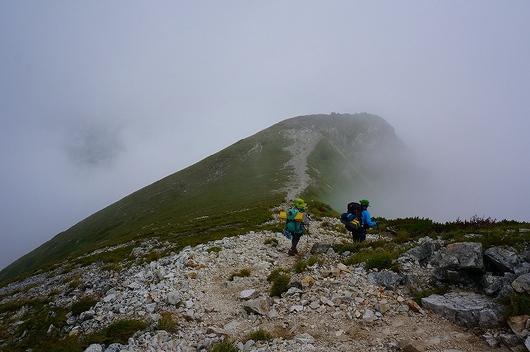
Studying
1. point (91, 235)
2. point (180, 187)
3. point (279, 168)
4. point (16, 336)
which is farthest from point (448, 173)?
point (16, 336)

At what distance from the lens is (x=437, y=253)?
11.4 m

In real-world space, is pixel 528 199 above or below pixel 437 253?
below

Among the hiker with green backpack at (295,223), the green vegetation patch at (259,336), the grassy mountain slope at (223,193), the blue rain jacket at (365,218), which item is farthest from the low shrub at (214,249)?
the grassy mountain slope at (223,193)

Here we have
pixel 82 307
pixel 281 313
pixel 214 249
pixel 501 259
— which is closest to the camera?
pixel 501 259

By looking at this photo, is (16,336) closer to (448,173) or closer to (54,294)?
(54,294)

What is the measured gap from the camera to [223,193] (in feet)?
231

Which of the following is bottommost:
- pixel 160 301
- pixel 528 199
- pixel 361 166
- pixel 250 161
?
pixel 528 199

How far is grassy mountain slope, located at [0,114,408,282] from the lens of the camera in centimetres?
4823

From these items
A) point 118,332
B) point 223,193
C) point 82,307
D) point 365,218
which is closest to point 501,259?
point 365,218

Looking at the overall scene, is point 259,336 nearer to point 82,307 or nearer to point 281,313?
point 281,313

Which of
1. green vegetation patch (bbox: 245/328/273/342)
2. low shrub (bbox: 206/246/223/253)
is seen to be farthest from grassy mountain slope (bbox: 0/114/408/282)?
green vegetation patch (bbox: 245/328/273/342)

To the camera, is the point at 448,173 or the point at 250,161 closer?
the point at 250,161

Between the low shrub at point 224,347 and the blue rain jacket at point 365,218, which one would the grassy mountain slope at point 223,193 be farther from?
the low shrub at point 224,347

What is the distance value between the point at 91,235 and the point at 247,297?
85.6 m
